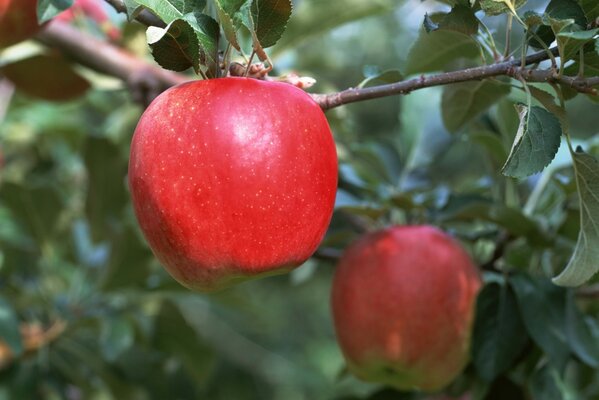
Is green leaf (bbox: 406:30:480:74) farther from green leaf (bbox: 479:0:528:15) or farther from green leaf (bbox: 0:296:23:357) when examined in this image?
green leaf (bbox: 0:296:23:357)

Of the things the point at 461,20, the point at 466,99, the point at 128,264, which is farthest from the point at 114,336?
the point at 461,20

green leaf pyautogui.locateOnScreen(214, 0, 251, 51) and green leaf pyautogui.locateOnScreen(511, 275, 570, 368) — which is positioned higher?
green leaf pyautogui.locateOnScreen(214, 0, 251, 51)

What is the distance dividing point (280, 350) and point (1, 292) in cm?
200

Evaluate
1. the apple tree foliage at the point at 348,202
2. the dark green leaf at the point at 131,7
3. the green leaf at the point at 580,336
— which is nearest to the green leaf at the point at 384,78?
the apple tree foliage at the point at 348,202

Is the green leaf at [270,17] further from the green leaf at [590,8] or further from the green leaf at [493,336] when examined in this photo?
the green leaf at [493,336]

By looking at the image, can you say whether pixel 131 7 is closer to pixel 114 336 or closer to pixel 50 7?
pixel 50 7

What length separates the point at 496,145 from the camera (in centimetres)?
112

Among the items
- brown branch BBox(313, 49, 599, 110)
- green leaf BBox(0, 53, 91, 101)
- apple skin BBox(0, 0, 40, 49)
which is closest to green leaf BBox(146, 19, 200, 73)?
brown branch BBox(313, 49, 599, 110)

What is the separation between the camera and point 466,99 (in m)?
0.91

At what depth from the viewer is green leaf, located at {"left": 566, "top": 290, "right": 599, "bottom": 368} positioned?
101 centimetres

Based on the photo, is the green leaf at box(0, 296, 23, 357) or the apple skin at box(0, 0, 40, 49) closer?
the apple skin at box(0, 0, 40, 49)

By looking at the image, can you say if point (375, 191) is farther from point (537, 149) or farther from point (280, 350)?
point (280, 350)

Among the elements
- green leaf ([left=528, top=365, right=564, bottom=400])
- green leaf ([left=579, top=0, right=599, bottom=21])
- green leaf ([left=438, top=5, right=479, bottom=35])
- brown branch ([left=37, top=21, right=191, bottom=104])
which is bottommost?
green leaf ([left=528, top=365, right=564, bottom=400])

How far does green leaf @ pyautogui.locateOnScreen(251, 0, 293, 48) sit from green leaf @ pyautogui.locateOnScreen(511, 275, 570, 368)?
52 centimetres
